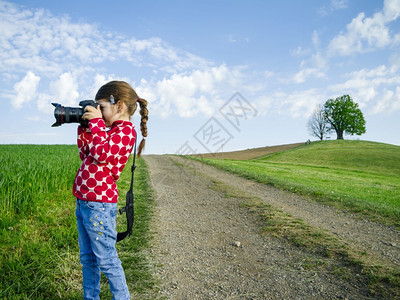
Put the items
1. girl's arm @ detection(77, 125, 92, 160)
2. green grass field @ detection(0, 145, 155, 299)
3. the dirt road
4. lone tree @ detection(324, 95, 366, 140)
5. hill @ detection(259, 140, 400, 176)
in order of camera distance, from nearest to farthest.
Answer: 1. girl's arm @ detection(77, 125, 92, 160)
2. green grass field @ detection(0, 145, 155, 299)
3. the dirt road
4. hill @ detection(259, 140, 400, 176)
5. lone tree @ detection(324, 95, 366, 140)

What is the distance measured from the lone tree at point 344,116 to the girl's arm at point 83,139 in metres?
74.7

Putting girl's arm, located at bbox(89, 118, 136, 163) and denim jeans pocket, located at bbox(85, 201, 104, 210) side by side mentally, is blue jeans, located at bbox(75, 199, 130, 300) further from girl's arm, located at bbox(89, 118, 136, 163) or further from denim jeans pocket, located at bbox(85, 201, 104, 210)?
girl's arm, located at bbox(89, 118, 136, 163)

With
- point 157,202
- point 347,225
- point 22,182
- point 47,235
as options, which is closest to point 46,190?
point 22,182

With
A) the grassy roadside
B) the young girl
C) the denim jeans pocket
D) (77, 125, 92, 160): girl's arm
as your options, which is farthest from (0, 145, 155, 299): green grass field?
the grassy roadside

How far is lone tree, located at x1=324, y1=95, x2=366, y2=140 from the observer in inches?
2655

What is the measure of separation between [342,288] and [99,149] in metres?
3.34

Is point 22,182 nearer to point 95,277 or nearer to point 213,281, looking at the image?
point 95,277

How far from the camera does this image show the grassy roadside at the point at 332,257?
3625mm

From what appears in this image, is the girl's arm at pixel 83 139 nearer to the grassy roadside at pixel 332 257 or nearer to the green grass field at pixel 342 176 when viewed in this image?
the grassy roadside at pixel 332 257

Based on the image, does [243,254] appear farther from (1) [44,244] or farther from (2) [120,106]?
(2) [120,106]

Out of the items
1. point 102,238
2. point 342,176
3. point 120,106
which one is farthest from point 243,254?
point 342,176

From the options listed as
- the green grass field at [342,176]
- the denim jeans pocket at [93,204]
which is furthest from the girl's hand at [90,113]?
the green grass field at [342,176]

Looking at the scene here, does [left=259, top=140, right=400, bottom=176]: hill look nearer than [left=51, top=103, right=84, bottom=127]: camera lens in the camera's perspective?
No

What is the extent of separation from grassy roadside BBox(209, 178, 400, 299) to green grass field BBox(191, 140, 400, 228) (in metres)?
2.57
